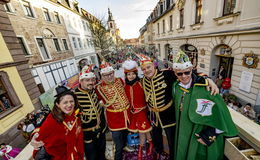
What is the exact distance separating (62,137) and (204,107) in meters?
2.12

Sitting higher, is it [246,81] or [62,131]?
[62,131]

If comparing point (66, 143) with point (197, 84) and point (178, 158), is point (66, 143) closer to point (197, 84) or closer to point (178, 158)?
point (178, 158)

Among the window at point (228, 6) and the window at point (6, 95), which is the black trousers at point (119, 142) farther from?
the window at point (228, 6)

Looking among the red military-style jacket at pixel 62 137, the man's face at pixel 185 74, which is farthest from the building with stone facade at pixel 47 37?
the man's face at pixel 185 74

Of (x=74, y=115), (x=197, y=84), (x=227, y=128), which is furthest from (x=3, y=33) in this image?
(x=227, y=128)

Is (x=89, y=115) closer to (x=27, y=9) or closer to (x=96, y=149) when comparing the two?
(x=96, y=149)

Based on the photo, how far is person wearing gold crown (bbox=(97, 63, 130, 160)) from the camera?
240 cm

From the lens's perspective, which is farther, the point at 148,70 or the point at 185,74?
the point at 148,70

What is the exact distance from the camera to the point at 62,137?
165 cm

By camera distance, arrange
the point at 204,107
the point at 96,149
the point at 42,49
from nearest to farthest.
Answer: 1. the point at 204,107
2. the point at 96,149
3. the point at 42,49

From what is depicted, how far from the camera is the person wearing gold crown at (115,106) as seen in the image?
2.40 metres

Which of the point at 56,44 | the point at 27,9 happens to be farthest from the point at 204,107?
the point at 56,44

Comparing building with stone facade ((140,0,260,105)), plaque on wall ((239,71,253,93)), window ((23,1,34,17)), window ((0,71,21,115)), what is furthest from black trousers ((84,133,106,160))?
window ((23,1,34,17))

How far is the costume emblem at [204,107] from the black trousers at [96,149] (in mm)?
1957
